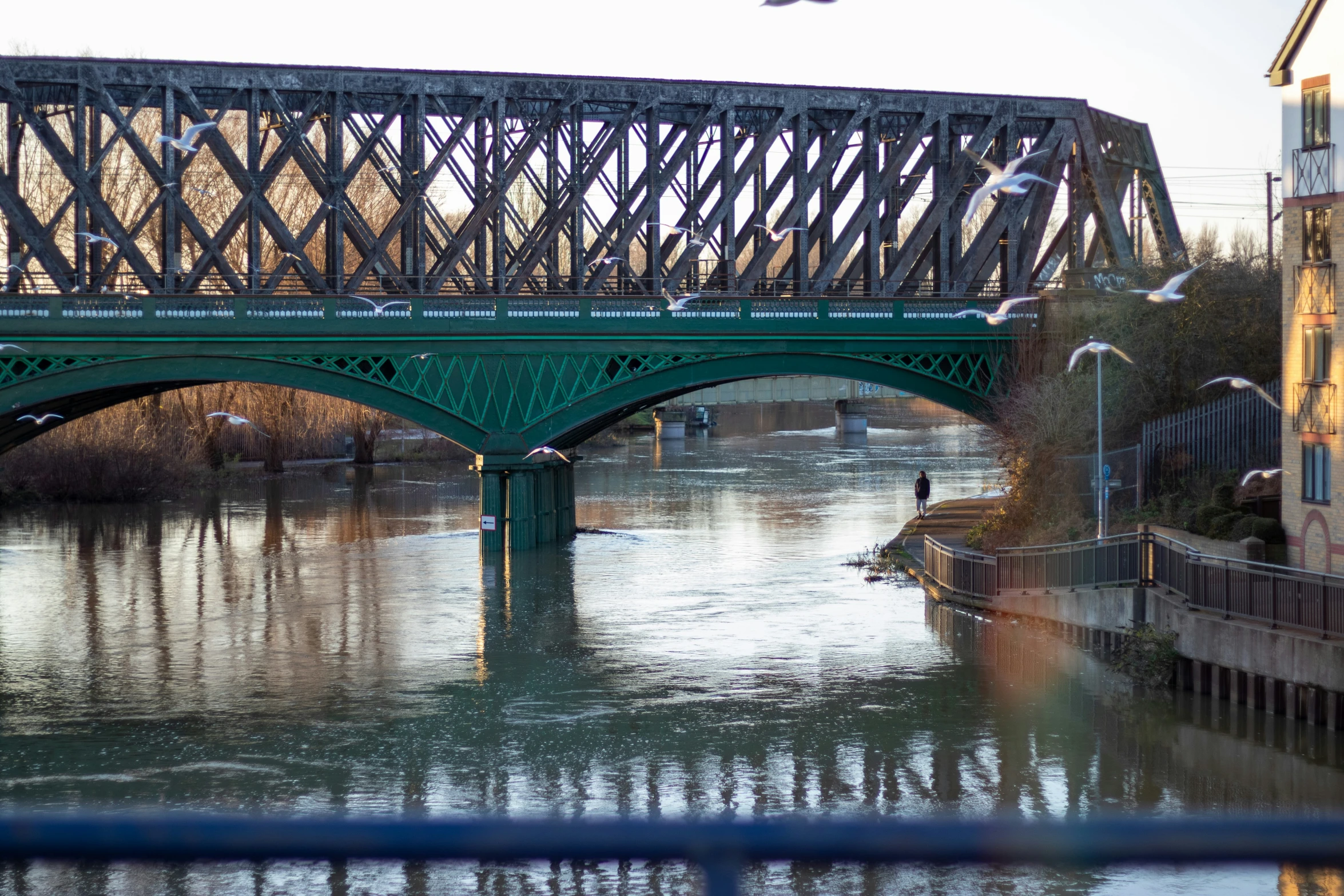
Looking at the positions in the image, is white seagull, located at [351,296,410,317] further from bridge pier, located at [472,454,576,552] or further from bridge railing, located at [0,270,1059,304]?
bridge pier, located at [472,454,576,552]

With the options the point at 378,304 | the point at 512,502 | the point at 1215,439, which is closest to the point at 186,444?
→ the point at 378,304

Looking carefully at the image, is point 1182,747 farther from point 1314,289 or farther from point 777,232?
point 777,232

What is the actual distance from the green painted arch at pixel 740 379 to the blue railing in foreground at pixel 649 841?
4738 cm

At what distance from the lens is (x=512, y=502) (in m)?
50.4

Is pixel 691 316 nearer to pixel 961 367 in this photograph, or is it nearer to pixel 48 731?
pixel 961 367

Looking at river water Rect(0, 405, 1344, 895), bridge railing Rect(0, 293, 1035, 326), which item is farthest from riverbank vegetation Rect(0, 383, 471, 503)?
river water Rect(0, 405, 1344, 895)

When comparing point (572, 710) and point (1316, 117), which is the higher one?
point (1316, 117)

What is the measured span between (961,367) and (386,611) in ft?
78.8

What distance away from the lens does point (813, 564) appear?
154 ft

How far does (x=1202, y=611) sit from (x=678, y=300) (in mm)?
24128

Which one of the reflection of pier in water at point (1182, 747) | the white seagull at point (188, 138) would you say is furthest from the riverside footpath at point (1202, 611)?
the white seagull at point (188, 138)

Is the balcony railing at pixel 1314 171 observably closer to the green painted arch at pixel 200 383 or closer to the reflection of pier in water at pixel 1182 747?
the reflection of pier in water at pixel 1182 747

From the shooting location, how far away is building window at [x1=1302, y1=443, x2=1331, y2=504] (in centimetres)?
3035

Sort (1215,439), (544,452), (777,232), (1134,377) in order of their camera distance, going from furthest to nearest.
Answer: (544,452) < (777,232) < (1134,377) < (1215,439)
